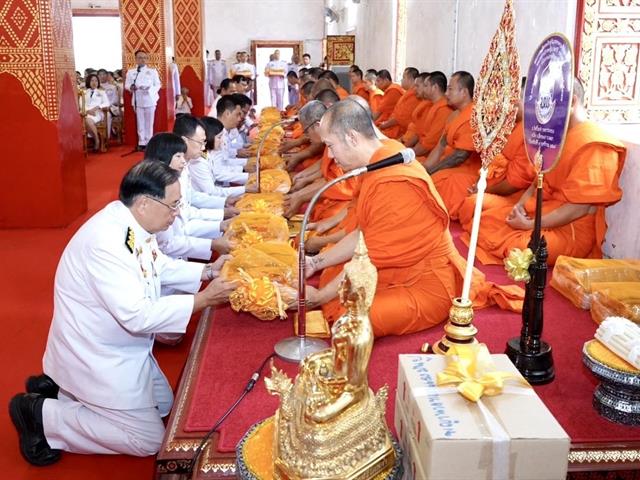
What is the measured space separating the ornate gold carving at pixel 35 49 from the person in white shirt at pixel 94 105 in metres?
5.50

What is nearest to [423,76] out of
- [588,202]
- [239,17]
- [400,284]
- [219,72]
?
[588,202]

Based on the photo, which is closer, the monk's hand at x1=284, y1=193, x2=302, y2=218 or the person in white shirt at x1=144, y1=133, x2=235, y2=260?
the person in white shirt at x1=144, y1=133, x2=235, y2=260

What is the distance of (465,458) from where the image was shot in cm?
170

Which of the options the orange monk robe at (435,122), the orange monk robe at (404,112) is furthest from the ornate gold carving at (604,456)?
the orange monk robe at (404,112)

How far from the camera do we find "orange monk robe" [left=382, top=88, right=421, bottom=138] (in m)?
9.93

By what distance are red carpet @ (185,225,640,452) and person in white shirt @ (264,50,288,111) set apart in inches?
711

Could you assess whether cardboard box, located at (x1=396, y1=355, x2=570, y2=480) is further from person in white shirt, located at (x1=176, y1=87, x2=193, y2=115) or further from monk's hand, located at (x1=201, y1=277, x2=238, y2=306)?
person in white shirt, located at (x1=176, y1=87, x2=193, y2=115)

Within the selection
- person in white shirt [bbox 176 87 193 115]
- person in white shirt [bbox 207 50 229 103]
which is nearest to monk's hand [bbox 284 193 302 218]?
person in white shirt [bbox 176 87 193 115]

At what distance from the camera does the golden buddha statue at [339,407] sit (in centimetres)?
167

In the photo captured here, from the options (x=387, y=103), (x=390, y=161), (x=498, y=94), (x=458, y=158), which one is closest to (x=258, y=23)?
(x=387, y=103)

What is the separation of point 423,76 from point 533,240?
6444mm

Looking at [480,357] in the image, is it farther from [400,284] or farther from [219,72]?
[219,72]

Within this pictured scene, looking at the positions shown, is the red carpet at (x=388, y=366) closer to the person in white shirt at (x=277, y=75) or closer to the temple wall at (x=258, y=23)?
the person in white shirt at (x=277, y=75)

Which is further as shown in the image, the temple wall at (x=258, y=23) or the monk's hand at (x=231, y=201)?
the temple wall at (x=258, y=23)
